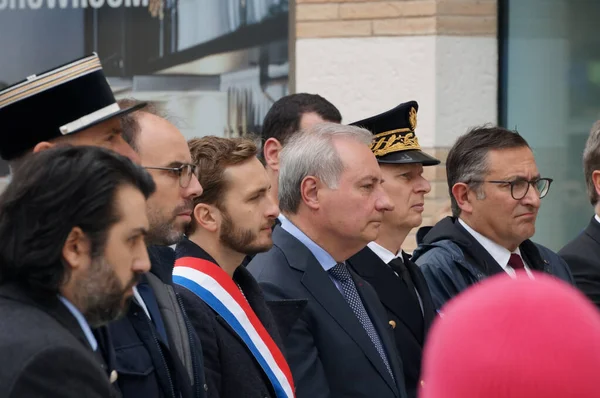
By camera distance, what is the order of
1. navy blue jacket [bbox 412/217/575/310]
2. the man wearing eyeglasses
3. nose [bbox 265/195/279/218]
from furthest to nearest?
the man wearing eyeglasses < navy blue jacket [bbox 412/217/575/310] < nose [bbox 265/195/279/218]

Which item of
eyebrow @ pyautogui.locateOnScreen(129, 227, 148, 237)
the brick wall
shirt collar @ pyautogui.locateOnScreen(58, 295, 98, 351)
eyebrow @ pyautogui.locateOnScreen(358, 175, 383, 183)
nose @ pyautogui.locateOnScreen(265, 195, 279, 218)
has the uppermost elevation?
the brick wall

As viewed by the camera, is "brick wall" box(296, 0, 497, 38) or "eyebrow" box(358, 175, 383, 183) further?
"brick wall" box(296, 0, 497, 38)

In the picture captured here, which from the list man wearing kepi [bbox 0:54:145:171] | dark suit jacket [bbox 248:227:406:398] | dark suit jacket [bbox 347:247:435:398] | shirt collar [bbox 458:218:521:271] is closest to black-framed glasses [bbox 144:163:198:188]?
man wearing kepi [bbox 0:54:145:171]

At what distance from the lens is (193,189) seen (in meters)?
3.65

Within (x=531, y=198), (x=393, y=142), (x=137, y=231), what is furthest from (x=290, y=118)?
(x=137, y=231)

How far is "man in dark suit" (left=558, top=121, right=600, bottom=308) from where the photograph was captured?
17.4 ft

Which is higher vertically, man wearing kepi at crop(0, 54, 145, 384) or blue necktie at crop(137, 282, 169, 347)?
man wearing kepi at crop(0, 54, 145, 384)

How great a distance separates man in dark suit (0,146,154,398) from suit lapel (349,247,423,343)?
6.77 ft

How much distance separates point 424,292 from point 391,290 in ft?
0.58

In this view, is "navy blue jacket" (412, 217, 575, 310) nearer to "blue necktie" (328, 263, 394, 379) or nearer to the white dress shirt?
the white dress shirt

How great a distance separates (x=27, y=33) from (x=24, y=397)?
644cm

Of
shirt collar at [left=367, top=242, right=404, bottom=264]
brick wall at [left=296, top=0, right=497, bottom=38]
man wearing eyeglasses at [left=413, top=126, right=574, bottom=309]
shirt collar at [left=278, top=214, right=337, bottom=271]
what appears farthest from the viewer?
brick wall at [left=296, top=0, right=497, bottom=38]

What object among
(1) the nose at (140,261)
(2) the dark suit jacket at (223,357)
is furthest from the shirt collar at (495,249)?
(1) the nose at (140,261)

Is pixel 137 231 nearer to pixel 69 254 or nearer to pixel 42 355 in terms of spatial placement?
pixel 69 254
